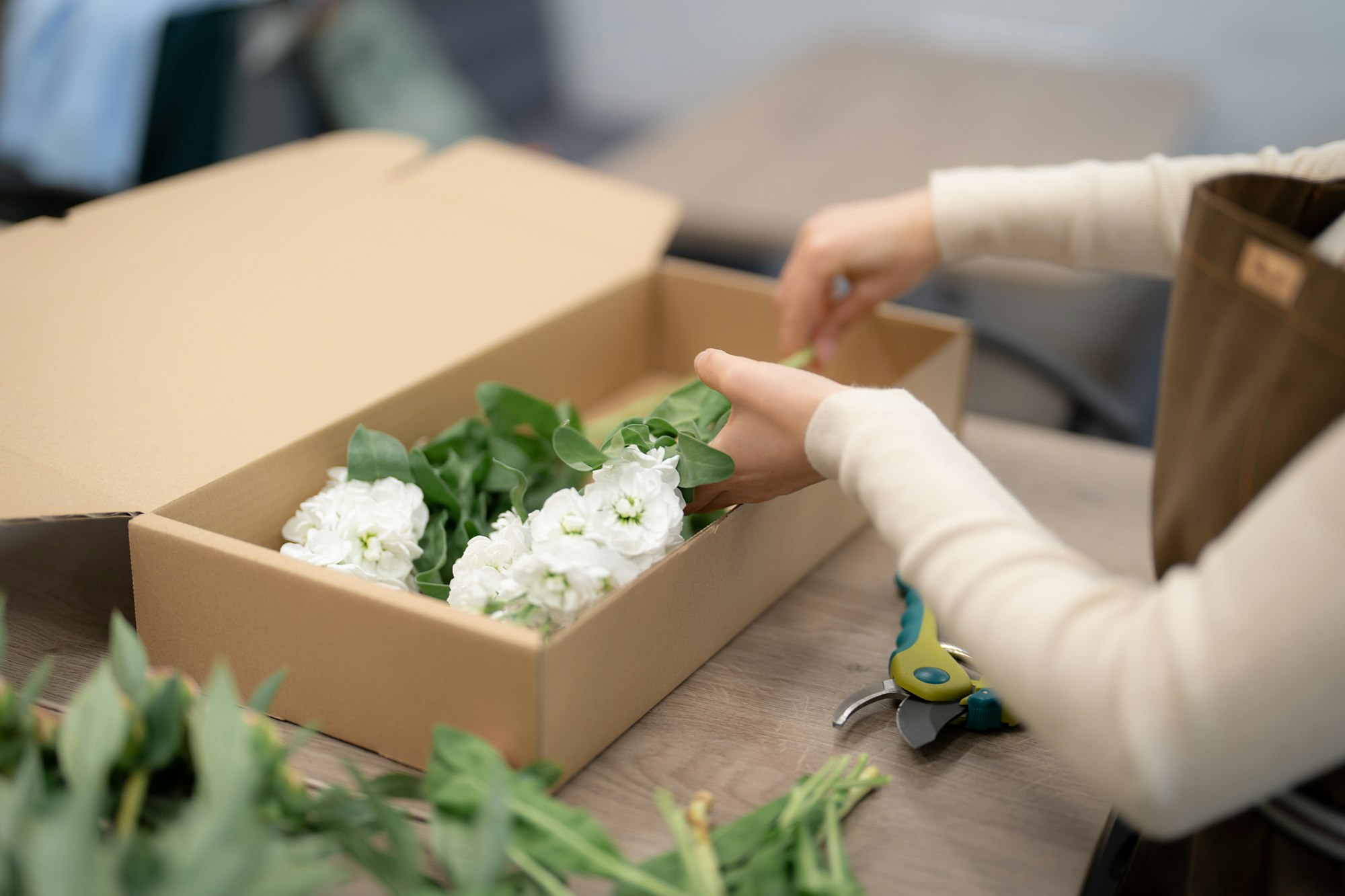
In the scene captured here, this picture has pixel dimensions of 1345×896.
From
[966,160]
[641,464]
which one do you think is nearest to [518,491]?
[641,464]

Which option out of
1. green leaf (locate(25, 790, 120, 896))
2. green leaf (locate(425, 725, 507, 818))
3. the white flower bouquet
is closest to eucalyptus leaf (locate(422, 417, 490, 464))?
the white flower bouquet

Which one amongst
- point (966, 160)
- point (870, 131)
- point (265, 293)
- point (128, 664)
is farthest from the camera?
point (870, 131)

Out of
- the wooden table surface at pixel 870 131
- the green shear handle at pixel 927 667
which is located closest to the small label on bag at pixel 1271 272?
the green shear handle at pixel 927 667

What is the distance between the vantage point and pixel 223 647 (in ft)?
2.29

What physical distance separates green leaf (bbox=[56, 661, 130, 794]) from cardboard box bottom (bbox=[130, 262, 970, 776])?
0.45ft

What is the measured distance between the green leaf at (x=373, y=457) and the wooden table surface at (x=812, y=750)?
0.62 feet

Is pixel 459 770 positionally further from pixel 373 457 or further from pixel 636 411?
pixel 636 411

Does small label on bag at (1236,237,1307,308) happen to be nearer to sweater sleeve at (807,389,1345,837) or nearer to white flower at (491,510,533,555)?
sweater sleeve at (807,389,1345,837)

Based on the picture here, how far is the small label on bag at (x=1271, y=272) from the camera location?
50 centimetres

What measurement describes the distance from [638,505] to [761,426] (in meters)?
0.10

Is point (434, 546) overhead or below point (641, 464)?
below

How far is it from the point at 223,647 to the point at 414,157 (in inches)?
30.3

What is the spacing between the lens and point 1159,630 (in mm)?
502

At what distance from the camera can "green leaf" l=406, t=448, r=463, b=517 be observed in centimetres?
80
